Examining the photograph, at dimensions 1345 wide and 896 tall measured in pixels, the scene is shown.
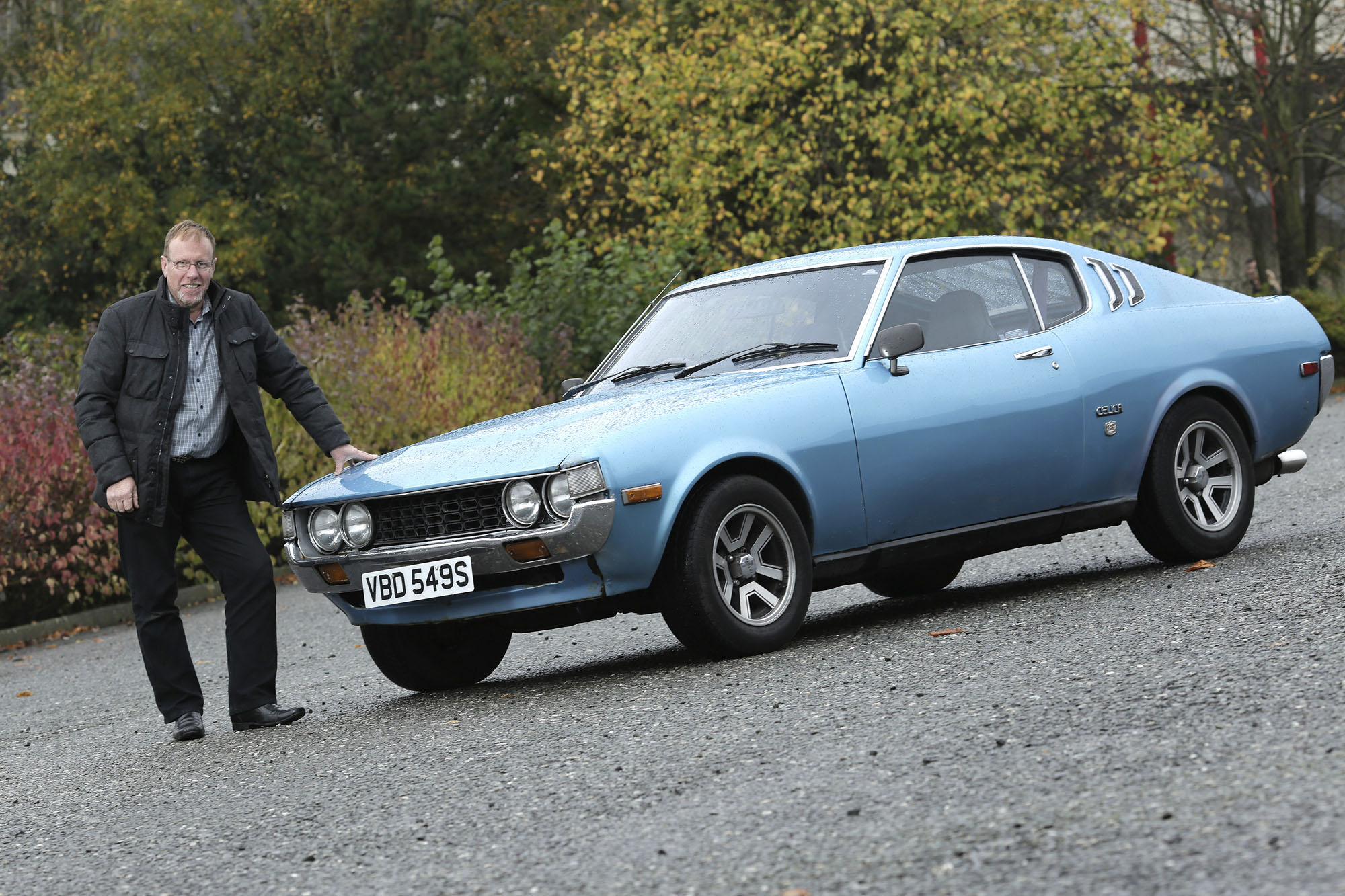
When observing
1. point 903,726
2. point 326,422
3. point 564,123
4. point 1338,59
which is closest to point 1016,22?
point 1338,59

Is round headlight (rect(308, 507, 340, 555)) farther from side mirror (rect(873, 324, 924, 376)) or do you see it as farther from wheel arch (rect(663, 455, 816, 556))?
side mirror (rect(873, 324, 924, 376))

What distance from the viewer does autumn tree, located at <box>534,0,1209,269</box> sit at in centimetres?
2398

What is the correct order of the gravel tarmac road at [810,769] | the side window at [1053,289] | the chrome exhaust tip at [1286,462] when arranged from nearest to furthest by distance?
the gravel tarmac road at [810,769] < the side window at [1053,289] < the chrome exhaust tip at [1286,462]

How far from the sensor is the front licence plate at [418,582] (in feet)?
20.6

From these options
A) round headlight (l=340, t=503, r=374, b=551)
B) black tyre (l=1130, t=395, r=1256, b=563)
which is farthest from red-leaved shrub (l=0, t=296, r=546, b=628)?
black tyre (l=1130, t=395, r=1256, b=563)

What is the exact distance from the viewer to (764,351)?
7324mm

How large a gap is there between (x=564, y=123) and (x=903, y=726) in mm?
33517

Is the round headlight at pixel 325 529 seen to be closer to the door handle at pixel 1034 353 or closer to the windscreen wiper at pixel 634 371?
the windscreen wiper at pixel 634 371

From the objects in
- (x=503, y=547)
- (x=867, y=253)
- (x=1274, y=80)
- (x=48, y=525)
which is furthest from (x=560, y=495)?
(x=1274, y=80)

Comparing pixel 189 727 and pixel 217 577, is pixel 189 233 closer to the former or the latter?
pixel 217 577

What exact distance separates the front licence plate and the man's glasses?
136 cm

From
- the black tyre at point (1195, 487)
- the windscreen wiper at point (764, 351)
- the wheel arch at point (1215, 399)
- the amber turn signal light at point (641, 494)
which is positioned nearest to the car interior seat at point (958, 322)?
the windscreen wiper at point (764, 351)

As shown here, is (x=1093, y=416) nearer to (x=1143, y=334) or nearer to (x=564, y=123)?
(x=1143, y=334)

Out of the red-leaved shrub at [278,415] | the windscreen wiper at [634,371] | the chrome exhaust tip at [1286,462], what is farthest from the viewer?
the red-leaved shrub at [278,415]
